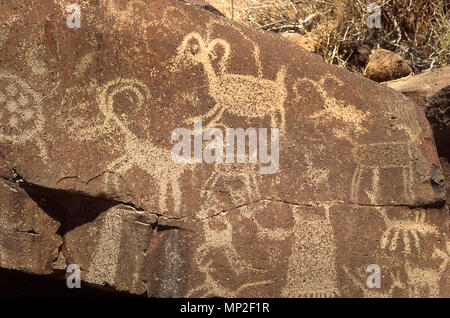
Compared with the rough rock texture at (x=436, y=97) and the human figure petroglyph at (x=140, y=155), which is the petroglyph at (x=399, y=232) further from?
the human figure petroglyph at (x=140, y=155)

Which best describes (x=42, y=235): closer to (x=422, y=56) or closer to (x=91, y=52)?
(x=91, y=52)

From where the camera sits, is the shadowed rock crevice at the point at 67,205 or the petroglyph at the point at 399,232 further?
the petroglyph at the point at 399,232

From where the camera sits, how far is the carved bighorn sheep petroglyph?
2.06m

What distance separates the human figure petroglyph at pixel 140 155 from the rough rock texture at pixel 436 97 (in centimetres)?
111

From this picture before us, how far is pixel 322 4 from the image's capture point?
3547 mm

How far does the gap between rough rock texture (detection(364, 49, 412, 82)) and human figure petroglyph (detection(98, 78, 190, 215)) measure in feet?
5.21

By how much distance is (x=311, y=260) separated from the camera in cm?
204

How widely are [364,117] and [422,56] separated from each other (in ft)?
4.71

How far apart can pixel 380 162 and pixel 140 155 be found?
0.86 meters

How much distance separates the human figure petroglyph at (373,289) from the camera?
2059 millimetres

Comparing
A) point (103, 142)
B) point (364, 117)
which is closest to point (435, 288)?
point (364, 117)
